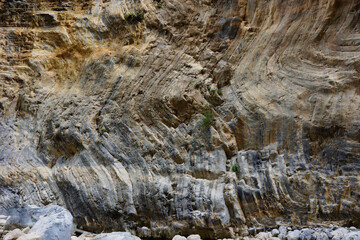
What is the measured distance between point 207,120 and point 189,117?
50cm

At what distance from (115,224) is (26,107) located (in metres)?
4.73

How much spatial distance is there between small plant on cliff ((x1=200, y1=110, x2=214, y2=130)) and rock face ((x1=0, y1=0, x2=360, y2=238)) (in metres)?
0.03

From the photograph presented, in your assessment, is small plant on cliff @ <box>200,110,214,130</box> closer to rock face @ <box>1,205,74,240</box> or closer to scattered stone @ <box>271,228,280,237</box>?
scattered stone @ <box>271,228,280,237</box>

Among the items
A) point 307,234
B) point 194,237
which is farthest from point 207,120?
point 307,234

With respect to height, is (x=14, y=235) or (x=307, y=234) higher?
(x=307, y=234)

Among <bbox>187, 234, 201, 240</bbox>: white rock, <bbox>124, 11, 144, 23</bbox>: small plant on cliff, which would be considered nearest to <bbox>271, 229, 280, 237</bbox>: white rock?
<bbox>187, 234, 201, 240</bbox>: white rock

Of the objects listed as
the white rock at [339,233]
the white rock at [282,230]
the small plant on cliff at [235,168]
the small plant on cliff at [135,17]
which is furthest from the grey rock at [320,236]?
the small plant on cliff at [135,17]

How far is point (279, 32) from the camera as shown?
7375 millimetres

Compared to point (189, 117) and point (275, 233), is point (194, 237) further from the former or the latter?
point (189, 117)

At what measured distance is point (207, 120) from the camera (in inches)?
293

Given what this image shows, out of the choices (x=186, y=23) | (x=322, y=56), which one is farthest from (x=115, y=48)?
(x=322, y=56)

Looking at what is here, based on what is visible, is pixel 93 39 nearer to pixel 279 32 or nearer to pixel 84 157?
pixel 84 157

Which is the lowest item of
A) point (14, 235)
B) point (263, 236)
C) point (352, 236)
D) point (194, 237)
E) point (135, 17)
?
point (14, 235)

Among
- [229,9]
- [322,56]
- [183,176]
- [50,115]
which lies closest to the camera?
[322,56]
